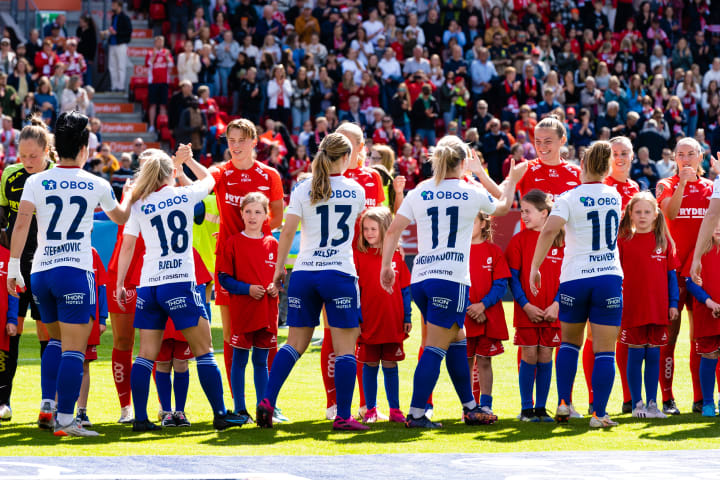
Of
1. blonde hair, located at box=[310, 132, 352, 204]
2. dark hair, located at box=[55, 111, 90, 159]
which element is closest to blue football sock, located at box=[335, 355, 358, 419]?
blonde hair, located at box=[310, 132, 352, 204]

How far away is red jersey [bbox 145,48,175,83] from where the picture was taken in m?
21.3

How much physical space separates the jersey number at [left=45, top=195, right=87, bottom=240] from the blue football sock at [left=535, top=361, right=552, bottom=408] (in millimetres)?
3374

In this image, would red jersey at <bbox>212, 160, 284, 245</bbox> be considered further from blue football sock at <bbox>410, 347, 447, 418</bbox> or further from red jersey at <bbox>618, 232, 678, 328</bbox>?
red jersey at <bbox>618, 232, 678, 328</bbox>

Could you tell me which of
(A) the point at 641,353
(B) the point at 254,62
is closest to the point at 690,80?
(B) the point at 254,62

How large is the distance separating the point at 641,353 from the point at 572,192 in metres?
1.51

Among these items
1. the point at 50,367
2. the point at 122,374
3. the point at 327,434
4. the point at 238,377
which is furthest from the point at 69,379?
the point at 327,434

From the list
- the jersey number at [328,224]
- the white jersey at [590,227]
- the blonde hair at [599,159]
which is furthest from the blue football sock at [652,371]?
the jersey number at [328,224]

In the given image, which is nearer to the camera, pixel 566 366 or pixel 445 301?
pixel 445 301

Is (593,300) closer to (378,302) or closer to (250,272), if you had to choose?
(378,302)

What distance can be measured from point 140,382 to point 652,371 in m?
3.76

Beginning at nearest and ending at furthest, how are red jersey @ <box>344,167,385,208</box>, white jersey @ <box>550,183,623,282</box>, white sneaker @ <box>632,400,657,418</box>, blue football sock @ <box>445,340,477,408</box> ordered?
white jersey @ <box>550,183,623,282</box> → blue football sock @ <box>445,340,477,408</box> → white sneaker @ <box>632,400,657,418</box> → red jersey @ <box>344,167,385,208</box>

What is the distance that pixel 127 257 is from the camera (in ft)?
24.4

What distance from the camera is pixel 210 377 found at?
24.5ft

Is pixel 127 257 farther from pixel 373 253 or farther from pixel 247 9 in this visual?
pixel 247 9
